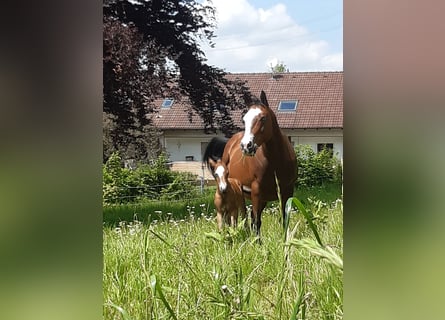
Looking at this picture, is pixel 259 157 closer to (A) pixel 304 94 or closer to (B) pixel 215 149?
(B) pixel 215 149

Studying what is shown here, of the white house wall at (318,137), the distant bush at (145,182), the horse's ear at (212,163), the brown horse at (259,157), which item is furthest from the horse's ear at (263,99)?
the distant bush at (145,182)

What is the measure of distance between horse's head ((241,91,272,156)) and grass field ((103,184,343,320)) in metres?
0.20

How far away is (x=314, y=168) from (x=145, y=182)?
1.86 ft

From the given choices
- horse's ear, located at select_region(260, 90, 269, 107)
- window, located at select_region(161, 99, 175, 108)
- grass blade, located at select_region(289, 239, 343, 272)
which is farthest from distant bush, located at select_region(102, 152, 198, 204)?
grass blade, located at select_region(289, 239, 343, 272)

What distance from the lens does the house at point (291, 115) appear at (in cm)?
136

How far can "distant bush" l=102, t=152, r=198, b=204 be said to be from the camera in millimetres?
1641

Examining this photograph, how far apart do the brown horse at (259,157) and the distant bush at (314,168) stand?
22mm

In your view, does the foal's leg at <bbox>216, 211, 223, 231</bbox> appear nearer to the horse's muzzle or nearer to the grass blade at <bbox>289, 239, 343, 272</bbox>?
the horse's muzzle

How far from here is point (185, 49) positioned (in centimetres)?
165

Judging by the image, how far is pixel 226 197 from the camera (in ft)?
5.44

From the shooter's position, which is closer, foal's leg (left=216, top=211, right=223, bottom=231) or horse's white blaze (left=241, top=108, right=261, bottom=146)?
horse's white blaze (left=241, top=108, right=261, bottom=146)
